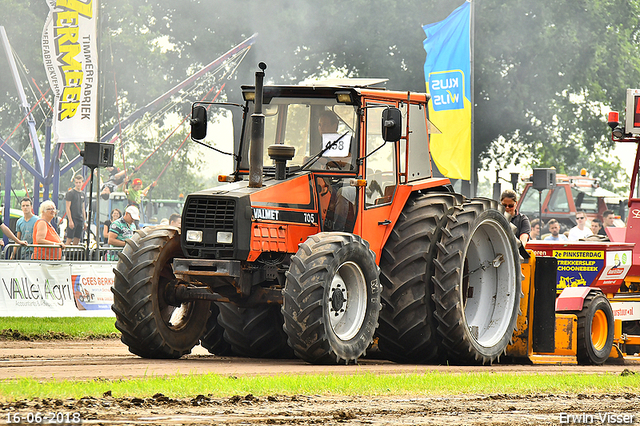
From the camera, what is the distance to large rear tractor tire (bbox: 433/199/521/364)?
10594mm

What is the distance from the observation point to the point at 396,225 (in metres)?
10.8

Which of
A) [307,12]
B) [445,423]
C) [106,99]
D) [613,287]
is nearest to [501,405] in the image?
[445,423]

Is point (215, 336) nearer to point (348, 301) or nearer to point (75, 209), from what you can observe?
point (348, 301)

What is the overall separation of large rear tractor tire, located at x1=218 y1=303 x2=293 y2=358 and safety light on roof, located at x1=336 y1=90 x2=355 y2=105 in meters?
2.33

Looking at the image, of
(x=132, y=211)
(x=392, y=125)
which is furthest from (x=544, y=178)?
(x=392, y=125)

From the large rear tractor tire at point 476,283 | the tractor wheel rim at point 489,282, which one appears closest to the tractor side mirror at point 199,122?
the large rear tractor tire at point 476,283

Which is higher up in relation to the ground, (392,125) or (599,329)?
(392,125)

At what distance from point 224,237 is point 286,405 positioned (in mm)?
2934

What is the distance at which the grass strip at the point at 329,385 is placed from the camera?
7125 millimetres

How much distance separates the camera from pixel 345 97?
413 inches

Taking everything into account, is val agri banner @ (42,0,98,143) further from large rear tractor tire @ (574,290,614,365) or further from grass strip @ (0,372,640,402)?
grass strip @ (0,372,640,402)

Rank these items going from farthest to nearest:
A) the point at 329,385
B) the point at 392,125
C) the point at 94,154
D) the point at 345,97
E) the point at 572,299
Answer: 1. the point at 94,154
2. the point at 572,299
3. the point at 345,97
4. the point at 392,125
5. the point at 329,385

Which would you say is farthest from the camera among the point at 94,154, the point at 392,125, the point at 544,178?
the point at 544,178

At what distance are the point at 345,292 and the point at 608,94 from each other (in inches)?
1108
